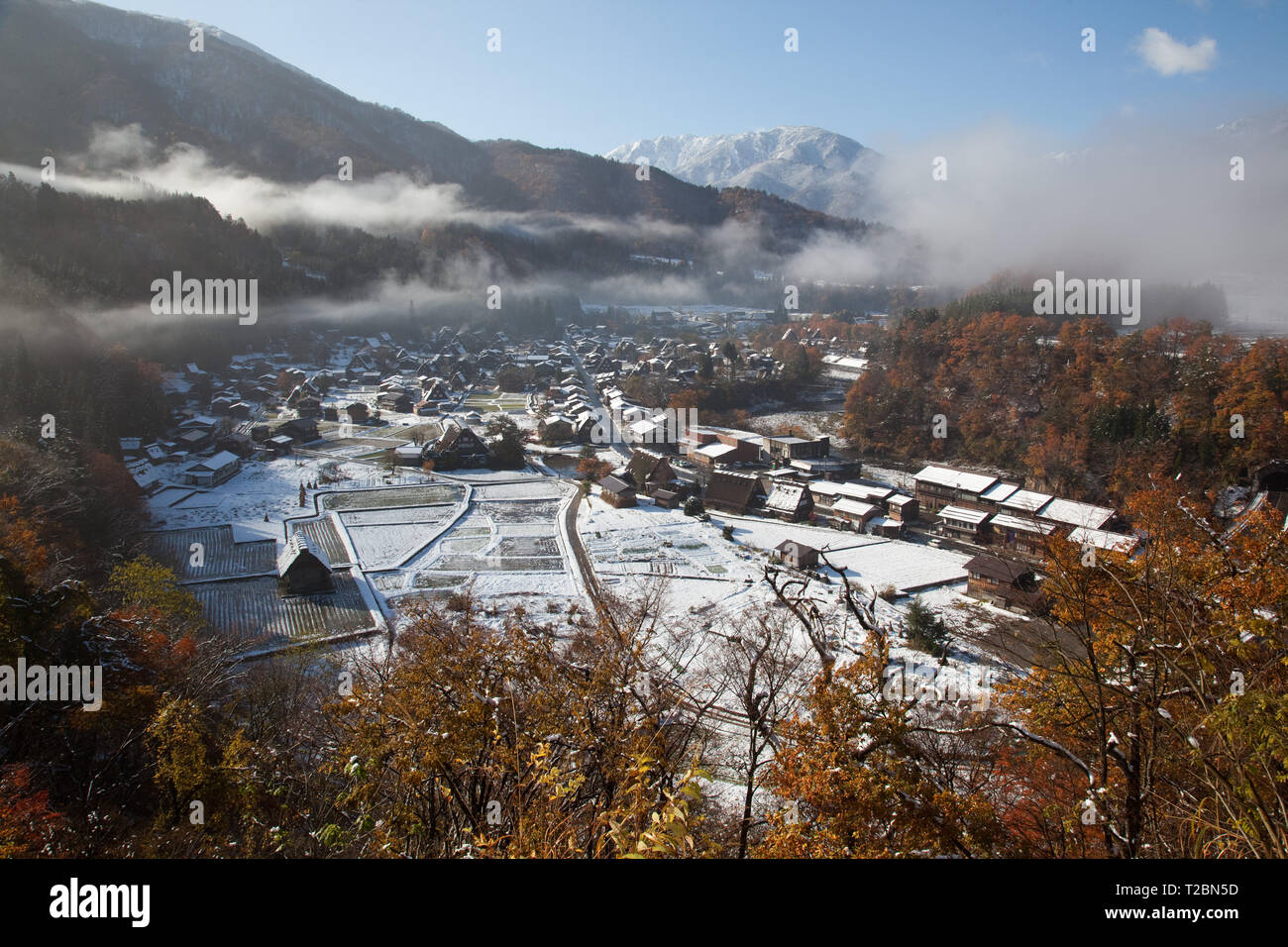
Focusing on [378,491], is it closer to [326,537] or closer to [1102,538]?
[326,537]

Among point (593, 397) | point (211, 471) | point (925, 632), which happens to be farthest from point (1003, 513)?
point (211, 471)

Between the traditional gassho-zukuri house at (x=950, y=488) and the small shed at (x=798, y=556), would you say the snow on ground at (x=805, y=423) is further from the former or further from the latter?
the small shed at (x=798, y=556)

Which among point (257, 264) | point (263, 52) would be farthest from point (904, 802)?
point (263, 52)

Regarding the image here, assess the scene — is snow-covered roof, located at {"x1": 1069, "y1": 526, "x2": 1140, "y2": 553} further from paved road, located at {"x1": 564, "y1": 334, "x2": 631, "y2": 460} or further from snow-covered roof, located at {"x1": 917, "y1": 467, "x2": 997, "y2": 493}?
paved road, located at {"x1": 564, "y1": 334, "x2": 631, "y2": 460}

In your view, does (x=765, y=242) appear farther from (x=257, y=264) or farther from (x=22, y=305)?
(x=22, y=305)

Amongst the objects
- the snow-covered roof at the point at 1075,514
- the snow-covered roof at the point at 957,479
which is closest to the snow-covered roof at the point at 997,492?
the snow-covered roof at the point at 957,479

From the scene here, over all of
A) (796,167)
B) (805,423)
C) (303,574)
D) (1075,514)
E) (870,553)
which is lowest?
(870,553)

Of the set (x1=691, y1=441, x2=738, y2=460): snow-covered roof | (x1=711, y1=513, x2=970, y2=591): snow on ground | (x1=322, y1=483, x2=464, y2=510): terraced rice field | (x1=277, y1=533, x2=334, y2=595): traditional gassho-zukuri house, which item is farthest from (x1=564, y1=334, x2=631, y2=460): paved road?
(x1=277, y1=533, x2=334, y2=595): traditional gassho-zukuri house
